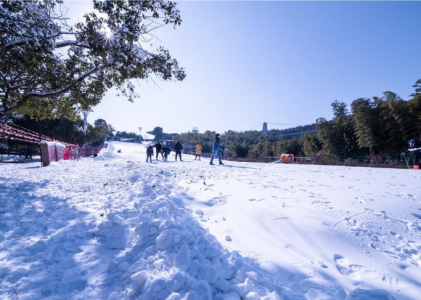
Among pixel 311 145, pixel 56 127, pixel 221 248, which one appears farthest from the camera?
pixel 311 145

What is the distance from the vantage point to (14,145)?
28.5 meters

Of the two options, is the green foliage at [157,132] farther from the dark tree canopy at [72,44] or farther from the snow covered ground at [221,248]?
the snow covered ground at [221,248]

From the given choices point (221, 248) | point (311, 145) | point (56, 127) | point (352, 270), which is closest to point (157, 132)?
point (56, 127)

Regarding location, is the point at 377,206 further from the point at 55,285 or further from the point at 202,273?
the point at 55,285

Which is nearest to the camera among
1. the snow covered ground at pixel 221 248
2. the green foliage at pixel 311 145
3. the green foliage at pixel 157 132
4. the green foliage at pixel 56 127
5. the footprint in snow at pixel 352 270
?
the snow covered ground at pixel 221 248

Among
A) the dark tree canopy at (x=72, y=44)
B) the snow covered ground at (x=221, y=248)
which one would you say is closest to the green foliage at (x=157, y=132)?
the dark tree canopy at (x=72, y=44)

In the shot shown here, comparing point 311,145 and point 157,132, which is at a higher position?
point 157,132

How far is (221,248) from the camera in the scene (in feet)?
8.02

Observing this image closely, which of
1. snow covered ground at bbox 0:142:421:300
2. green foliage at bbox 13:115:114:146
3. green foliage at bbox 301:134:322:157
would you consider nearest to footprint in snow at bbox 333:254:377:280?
snow covered ground at bbox 0:142:421:300

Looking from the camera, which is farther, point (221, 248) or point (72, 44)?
point (72, 44)

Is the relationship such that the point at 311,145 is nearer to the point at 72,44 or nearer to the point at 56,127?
the point at 72,44

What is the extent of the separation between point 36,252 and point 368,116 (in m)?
26.0

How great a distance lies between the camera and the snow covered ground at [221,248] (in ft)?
6.09

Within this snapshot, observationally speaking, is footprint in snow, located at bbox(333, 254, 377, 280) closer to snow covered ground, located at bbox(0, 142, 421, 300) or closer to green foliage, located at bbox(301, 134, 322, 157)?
snow covered ground, located at bbox(0, 142, 421, 300)
